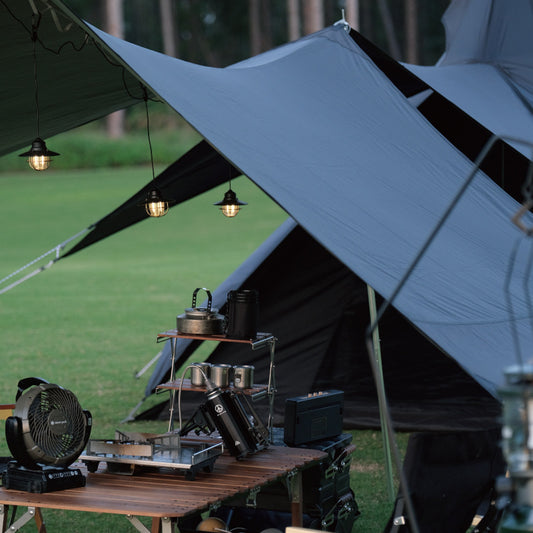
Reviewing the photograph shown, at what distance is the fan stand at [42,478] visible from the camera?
364 cm

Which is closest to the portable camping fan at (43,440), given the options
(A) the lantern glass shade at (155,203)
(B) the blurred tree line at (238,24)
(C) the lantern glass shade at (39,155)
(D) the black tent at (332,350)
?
(C) the lantern glass shade at (39,155)

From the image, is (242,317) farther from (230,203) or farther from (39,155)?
(230,203)

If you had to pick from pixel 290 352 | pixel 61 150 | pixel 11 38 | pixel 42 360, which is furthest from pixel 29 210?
pixel 11 38

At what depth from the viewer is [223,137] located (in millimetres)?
3934

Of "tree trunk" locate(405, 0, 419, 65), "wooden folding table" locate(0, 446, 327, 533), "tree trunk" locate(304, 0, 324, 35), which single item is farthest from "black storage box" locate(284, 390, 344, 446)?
"tree trunk" locate(405, 0, 419, 65)

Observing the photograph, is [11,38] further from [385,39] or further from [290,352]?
[385,39]

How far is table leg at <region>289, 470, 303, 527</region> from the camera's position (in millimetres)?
4195

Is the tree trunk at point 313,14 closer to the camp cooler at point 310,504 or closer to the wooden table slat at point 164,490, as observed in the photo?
the camp cooler at point 310,504

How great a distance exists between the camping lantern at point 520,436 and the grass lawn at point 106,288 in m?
3.20

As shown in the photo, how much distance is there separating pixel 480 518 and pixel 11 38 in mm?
3034

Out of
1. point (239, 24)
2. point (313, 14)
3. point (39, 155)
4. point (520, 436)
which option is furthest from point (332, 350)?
point (239, 24)

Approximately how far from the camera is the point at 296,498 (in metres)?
4.21

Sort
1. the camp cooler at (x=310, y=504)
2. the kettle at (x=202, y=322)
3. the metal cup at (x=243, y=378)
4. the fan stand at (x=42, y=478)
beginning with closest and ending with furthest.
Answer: the fan stand at (x=42, y=478)
the camp cooler at (x=310, y=504)
the metal cup at (x=243, y=378)
the kettle at (x=202, y=322)

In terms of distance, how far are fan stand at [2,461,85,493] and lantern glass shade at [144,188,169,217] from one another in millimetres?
2174
